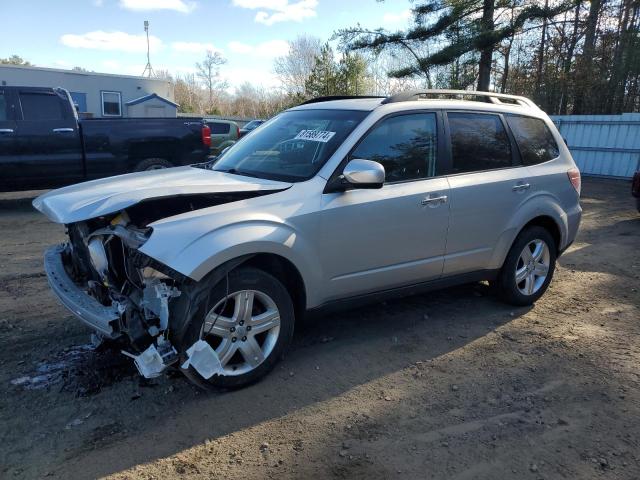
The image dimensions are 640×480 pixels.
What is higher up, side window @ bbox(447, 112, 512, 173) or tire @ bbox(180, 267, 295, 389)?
side window @ bbox(447, 112, 512, 173)

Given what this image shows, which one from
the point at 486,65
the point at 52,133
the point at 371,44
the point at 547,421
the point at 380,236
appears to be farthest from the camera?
the point at 371,44

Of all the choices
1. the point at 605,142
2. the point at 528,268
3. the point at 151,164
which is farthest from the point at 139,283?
the point at 605,142

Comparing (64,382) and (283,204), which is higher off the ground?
(283,204)

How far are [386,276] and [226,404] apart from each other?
60.6 inches

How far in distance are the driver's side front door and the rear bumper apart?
1.43 m

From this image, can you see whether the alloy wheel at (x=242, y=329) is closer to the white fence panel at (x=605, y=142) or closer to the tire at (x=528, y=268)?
the tire at (x=528, y=268)

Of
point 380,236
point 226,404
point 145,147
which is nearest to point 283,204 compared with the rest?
point 380,236

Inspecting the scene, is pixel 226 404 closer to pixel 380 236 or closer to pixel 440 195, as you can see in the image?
pixel 380 236

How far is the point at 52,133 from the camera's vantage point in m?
9.02

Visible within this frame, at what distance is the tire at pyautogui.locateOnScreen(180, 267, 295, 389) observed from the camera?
3.11 m

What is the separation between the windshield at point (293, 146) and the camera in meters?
3.82

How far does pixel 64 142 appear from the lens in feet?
29.9

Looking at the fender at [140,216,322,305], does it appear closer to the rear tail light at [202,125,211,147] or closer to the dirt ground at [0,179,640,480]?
the dirt ground at [0,179,640,480]

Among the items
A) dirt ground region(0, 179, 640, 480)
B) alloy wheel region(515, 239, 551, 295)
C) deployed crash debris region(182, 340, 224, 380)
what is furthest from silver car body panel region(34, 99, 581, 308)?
dirt ground region(0, 179, 640, 480)
